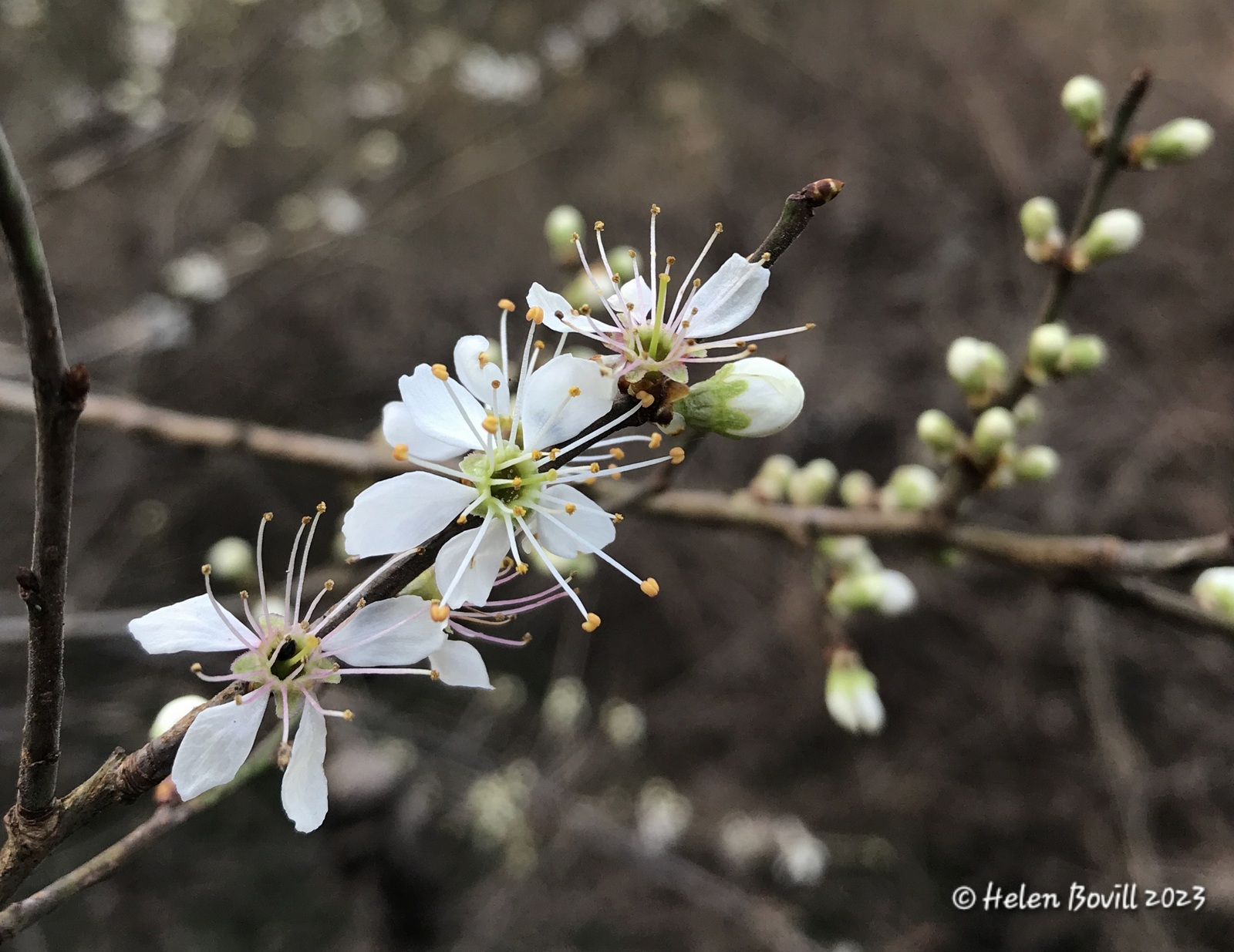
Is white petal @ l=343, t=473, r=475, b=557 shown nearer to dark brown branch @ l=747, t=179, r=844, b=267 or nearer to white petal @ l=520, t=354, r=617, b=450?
white petal @ l=520, t=354, r=617, b=450

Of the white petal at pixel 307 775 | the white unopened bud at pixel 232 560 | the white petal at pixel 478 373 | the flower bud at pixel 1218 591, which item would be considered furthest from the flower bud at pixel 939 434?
the white unopened bud at pixel 232 560

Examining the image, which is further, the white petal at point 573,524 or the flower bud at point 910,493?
the flower bud at point 910,493

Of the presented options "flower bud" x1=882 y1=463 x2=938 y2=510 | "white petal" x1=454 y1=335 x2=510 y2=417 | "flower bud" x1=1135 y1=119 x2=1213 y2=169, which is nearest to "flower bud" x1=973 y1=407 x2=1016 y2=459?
"flower bud" x1=882 y1=463 x2=938 y2=510

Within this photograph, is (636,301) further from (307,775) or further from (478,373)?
(307,775)

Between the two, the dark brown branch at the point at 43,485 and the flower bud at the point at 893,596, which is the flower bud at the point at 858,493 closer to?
the flower bud at the point at 893,596

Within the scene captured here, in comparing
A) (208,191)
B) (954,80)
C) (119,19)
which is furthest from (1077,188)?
(119,19)

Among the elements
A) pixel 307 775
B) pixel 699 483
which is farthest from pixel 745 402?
Result: pixel 699 483

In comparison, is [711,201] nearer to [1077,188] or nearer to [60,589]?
[1077,188]
